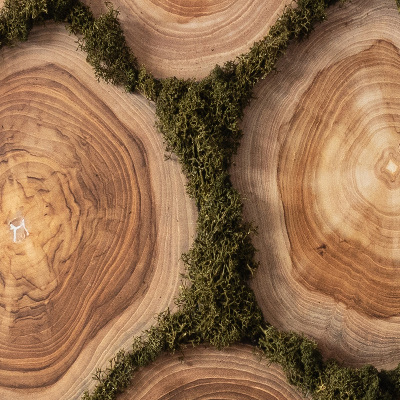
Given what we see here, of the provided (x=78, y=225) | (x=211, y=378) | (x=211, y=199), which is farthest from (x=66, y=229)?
(x=211, y=378)

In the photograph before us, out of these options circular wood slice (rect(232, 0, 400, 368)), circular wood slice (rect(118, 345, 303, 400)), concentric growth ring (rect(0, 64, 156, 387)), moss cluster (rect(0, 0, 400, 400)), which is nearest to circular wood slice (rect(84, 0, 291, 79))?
moss cluster (rect(0, 0, 400, 400))

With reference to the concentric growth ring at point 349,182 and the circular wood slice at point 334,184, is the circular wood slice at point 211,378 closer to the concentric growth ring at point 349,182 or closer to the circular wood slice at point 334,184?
the circular wood slice at point 334,184

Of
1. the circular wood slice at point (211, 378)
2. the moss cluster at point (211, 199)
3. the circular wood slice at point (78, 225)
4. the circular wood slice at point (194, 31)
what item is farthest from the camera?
Result: the circular wood slice at point (194, 31)

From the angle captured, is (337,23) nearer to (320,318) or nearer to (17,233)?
(320,318)

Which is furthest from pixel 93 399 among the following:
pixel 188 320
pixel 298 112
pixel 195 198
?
pixel 298 112

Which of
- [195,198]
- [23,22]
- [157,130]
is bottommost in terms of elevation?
[195,198]

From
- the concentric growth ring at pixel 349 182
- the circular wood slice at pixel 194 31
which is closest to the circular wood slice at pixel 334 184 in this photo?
the concentric growth ring at pixel 349 182

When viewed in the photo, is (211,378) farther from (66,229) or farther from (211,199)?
(66,229)
